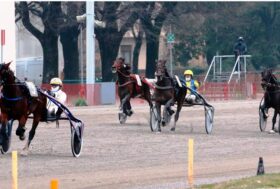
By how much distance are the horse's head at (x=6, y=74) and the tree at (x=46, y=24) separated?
33103 mm

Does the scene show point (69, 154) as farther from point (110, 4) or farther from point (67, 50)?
point (67, 50)

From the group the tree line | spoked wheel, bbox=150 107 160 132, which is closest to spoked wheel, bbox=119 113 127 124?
spoked wheel, bbox=150 107 160 132

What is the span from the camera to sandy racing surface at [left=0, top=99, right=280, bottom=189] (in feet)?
51.8

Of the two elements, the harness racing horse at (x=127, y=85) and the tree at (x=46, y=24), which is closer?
the harness racing horse at (x=127, y=85)

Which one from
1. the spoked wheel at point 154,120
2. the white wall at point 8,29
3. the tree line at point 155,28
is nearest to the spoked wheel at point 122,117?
the spoked wheel at point 154,120

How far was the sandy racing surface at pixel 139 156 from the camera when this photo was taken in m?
15.8

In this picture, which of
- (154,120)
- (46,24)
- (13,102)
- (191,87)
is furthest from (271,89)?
(46,24)

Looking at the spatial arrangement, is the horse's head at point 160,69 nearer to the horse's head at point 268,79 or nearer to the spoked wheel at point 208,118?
the spoked wheel at point 208,118

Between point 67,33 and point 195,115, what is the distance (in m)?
21.8

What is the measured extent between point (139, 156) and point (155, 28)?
1459 inches

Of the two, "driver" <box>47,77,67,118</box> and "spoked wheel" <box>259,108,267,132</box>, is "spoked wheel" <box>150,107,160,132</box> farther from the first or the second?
"driver" <box>47,77,67,118</box>

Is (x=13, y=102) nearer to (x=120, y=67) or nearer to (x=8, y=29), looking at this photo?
(x=120, y=67)

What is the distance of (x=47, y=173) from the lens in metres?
16.6

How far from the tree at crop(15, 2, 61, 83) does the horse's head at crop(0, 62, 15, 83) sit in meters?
33.1
